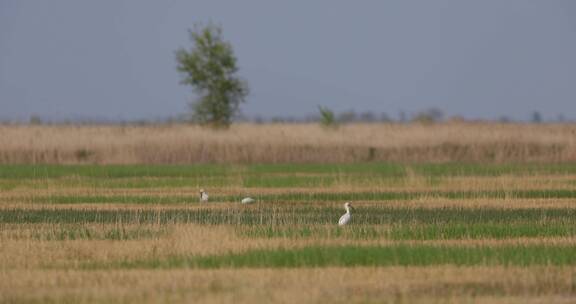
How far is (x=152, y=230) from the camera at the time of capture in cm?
1948

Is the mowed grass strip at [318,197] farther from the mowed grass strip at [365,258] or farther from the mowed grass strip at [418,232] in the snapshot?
the mowed grass strip at [365,258]

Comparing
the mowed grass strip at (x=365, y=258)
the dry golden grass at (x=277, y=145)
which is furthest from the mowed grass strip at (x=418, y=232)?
the dry golden grass at (x=277, y=145)

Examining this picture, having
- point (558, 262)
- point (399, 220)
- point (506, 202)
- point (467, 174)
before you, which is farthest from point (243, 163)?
point (558, 262)

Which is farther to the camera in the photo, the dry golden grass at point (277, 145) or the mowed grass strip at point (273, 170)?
the dry golden grass at point (277, 145)

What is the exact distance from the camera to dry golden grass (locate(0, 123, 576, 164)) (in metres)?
44.9

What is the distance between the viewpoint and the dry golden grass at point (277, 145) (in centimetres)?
4491

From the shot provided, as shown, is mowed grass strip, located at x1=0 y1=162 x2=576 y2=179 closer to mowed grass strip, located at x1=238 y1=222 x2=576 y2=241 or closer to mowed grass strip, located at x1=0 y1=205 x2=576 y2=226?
mowed grass strip, located at x1=0 y1=205 x2=576 y2=226

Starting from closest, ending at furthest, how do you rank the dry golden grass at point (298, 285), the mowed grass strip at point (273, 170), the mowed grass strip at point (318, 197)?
the dry golden grass at point (298, 285) → the mowed grass strip at point (318, 197) → the mowed grass strip at point (273, 170)

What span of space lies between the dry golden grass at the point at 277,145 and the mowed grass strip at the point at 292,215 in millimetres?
20405

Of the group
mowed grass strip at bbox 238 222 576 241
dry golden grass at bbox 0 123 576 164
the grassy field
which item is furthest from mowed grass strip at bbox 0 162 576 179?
mowed grass strip at bbox 238 222 576 241

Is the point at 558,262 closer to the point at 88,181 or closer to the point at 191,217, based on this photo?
the point at 191,217

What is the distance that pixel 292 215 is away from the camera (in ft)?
74.8

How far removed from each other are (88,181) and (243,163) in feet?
38.5

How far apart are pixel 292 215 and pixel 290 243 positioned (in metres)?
5.10
